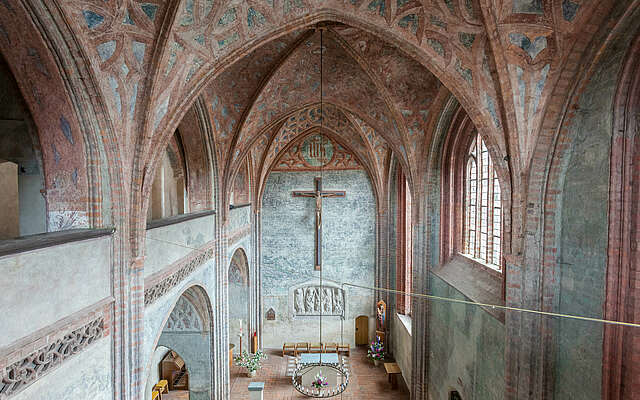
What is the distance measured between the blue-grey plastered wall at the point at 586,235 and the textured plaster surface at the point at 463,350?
1440mm

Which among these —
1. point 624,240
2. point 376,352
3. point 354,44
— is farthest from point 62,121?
point 376,352

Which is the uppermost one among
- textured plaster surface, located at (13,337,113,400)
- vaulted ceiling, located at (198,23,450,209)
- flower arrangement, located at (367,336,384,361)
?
vaulted ceiling, located at (198,23,450,209)

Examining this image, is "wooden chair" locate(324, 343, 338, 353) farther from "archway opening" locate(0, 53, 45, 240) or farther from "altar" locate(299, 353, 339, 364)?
"archway opening" locate(0, 53, 45, 240)

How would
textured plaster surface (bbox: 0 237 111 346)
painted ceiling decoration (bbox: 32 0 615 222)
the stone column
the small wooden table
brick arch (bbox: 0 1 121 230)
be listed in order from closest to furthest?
1. textured plaster surface (bbox: 0 237 111 346)
2. brick arch (bbox: 0 1 121 230)
3. painted ceiling decoration (bbox: 32 0 615 222)
4. the stone column
5. the small wooden table

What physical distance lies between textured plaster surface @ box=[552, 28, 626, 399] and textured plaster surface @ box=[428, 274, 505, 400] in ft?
4.69

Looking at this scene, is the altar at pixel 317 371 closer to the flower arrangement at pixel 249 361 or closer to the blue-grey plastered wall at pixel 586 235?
the flower arrangement at pixel 249 361

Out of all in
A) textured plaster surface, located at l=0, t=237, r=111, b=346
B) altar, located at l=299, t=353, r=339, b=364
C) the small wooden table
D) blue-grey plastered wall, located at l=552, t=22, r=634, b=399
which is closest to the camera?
textured plaster surface, located at l=0, t=237, r=111, b=346

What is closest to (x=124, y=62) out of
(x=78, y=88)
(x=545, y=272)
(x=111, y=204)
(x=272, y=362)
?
(x=78, y=88)

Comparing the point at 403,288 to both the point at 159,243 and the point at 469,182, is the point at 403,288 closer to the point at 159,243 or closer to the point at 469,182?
the point at 469,182

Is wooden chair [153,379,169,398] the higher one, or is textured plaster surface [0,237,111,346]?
textured plaster surface [0,237,111,346]

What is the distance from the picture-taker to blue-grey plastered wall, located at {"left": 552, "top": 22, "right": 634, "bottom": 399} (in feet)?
15.3

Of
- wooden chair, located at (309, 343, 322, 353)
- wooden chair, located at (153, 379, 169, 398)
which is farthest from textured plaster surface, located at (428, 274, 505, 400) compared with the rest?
wooden chair, located at (153, 379, 169, 398)

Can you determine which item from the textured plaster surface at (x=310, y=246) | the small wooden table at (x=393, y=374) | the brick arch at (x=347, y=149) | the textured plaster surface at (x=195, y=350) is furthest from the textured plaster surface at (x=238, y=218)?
the small wooden table at (x=393, y=374)

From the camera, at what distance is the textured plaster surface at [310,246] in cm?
1800
